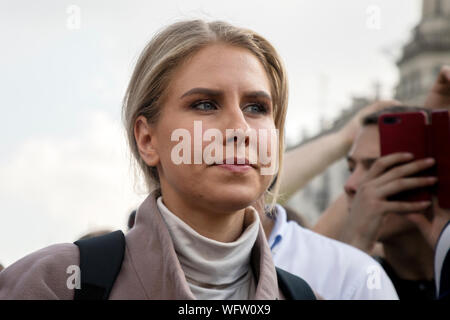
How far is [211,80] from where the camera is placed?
2260mm

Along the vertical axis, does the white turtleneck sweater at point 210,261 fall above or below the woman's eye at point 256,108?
below

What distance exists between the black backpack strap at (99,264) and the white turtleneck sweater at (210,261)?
20 cm

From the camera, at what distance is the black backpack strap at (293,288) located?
7.77ft

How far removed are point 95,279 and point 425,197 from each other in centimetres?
234

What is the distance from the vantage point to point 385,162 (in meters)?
3.98

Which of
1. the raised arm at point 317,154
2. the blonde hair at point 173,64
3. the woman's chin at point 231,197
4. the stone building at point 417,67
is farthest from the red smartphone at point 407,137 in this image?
the stone building at point 417,67

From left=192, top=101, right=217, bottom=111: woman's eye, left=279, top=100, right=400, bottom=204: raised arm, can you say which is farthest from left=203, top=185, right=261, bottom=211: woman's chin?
left=279, top=100, right=400, bottom=204: raised arm

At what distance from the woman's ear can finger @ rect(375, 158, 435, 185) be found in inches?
76.4

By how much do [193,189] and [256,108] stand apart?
38 cm

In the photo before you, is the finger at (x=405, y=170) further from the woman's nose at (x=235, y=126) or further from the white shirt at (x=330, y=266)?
the woman's nose at (x=235, y=126)

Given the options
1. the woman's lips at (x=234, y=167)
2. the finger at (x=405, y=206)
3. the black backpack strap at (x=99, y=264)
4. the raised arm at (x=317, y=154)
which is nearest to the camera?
the black backpack strap at (x=99, y=264)
